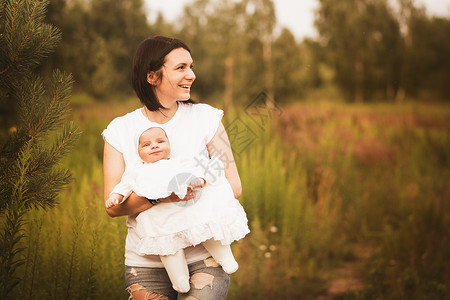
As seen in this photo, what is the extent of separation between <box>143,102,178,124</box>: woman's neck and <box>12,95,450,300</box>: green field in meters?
0.62

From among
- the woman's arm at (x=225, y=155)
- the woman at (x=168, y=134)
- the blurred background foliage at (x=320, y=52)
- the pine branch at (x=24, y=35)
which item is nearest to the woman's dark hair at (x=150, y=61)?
the woman at (x=168, y=134)

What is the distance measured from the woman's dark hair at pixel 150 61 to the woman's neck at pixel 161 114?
0.02 m

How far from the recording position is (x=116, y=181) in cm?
170

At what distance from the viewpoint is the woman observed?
1689 millimetres

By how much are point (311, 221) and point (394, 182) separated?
2.15m

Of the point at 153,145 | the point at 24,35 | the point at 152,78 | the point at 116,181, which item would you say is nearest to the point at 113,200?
the point at 116,181

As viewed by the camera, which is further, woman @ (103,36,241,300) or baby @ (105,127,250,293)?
woman @ (103,36,241,300)

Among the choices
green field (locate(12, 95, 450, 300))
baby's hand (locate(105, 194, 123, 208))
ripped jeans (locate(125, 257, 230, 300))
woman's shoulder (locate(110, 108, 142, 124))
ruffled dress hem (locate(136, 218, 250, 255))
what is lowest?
green field (locate(12, 95, 450, 300))

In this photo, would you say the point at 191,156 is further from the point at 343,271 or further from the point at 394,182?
the point at 394,182

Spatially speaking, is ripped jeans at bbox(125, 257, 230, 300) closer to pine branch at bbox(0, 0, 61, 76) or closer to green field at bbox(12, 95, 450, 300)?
green field at bbox(12, 95, 450, 300)

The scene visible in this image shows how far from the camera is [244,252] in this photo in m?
4.02

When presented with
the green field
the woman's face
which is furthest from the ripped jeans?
the woman's face

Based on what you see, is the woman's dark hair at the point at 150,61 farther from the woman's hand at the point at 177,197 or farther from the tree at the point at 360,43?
the tree at the point at 360,43

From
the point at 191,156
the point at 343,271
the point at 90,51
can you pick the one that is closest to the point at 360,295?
the point at 343,271
